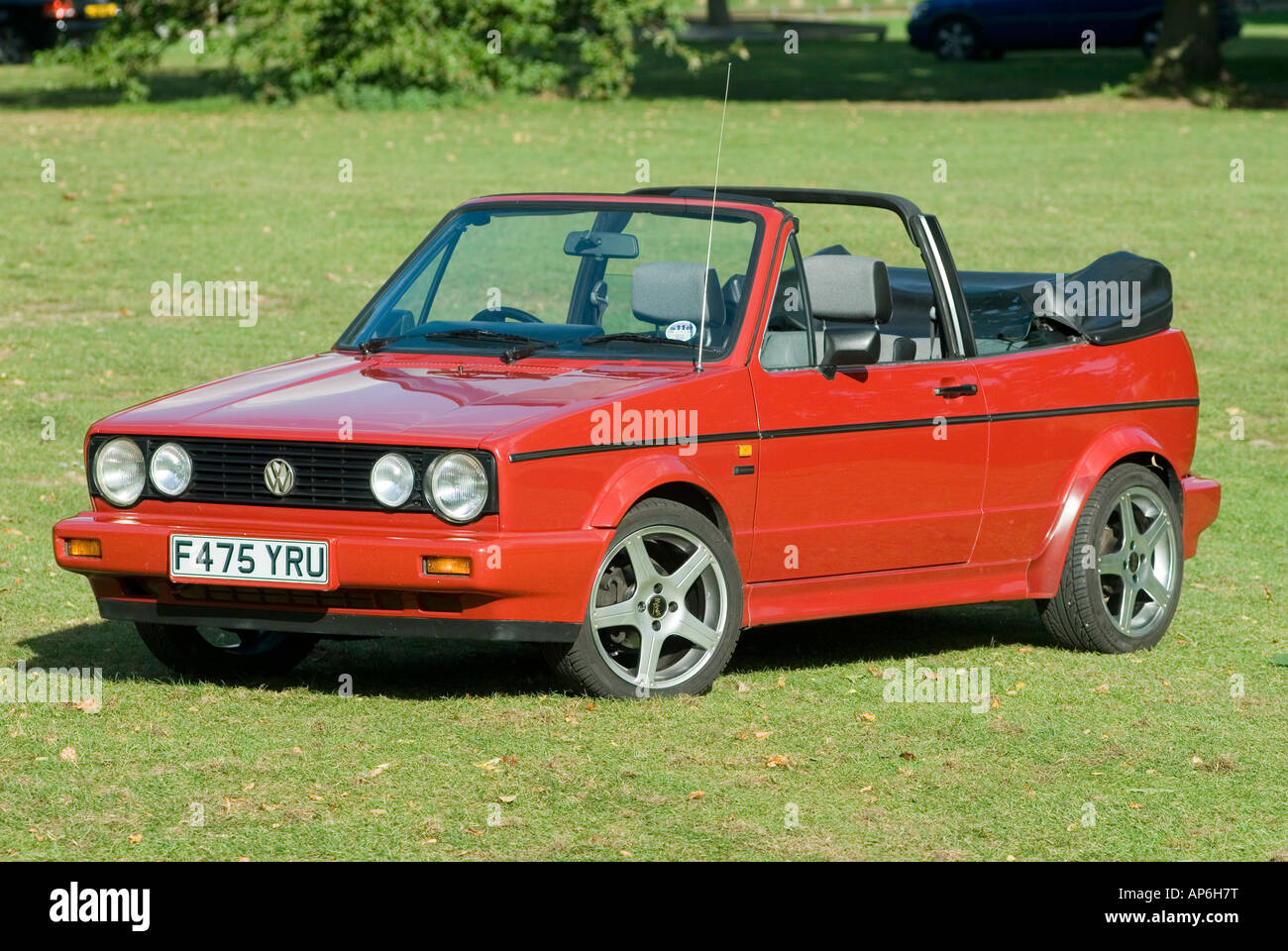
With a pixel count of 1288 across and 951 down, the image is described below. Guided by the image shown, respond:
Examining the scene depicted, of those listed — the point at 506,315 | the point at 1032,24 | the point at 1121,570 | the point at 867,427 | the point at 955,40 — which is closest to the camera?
the point at 867,427

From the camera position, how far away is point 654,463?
712cm

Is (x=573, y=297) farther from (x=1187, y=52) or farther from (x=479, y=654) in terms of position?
(x=1187, y=52)

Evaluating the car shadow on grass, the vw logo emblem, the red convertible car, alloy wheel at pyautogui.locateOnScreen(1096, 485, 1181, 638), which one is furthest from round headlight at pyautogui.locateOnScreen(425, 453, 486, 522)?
alloy wheel at pyautogui.locateOnScreen(1096, 485, 1181, 638)

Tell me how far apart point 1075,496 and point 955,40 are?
Result: 123 feet

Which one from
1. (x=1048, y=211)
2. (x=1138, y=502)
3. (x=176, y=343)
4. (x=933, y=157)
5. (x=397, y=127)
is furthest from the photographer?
(x=397, y=127)

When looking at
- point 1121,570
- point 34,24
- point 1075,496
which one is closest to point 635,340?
point 1075,496

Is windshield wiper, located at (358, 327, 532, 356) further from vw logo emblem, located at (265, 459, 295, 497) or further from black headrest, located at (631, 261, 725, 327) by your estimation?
vw logo emblem, located at (265, 459, 295, 497)

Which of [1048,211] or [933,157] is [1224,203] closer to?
[1048,211]

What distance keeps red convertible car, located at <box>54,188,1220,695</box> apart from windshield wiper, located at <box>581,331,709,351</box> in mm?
33

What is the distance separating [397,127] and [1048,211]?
10.4 m

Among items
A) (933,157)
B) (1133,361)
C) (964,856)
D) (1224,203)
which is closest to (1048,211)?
(1224,203)

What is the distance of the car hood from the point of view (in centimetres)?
687

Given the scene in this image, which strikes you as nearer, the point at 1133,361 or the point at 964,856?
the point at 964,856

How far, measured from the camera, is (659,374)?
7395mm
